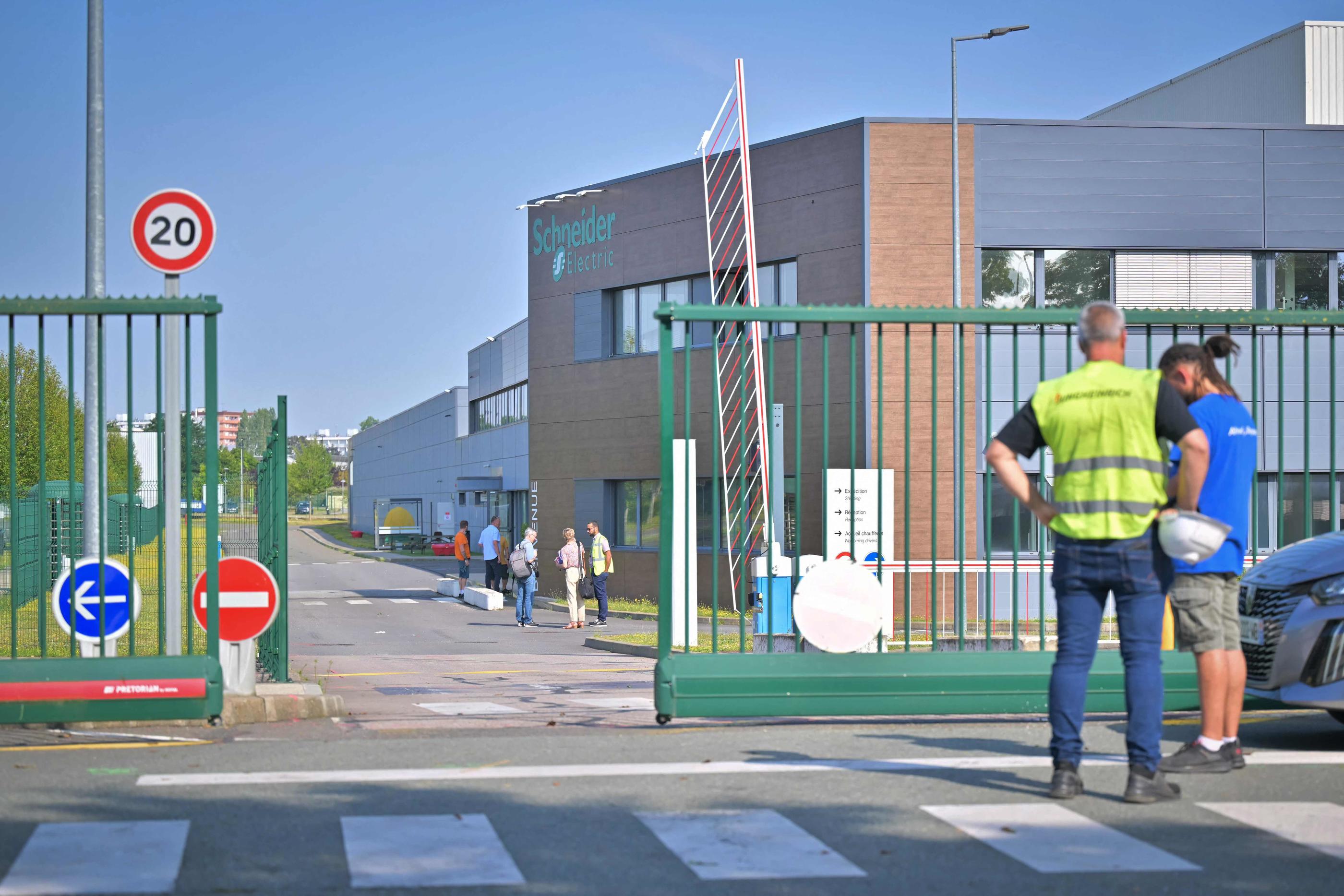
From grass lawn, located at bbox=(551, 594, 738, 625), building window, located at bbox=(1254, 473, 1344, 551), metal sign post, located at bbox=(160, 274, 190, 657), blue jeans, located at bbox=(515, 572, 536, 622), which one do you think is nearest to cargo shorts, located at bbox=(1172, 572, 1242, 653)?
metal sign post, located at bbox=(160, 274, 190, 657)

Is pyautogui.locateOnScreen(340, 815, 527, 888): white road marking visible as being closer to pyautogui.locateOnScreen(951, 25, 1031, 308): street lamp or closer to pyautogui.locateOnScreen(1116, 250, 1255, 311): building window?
pyautogui.locateOnScreen(951, 25, 1031, 308): street lamp

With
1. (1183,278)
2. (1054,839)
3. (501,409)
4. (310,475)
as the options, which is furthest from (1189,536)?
(310,475)

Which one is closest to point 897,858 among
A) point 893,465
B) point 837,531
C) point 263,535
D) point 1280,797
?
point 1280,797

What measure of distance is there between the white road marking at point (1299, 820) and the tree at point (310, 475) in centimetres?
15957

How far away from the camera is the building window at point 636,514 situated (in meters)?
30.1

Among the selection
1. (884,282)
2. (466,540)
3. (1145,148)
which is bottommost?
(466,540)

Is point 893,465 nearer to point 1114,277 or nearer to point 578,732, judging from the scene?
point 1114,277

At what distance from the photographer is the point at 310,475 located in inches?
6467

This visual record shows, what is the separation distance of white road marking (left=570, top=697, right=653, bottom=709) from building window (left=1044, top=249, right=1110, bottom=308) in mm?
16757

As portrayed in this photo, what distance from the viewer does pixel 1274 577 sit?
6.89m

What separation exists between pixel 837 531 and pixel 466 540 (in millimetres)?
23383

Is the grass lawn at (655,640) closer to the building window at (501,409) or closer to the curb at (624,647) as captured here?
the curb at (624,647)

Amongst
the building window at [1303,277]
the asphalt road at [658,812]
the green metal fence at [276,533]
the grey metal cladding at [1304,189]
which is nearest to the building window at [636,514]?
the building window at [1303,277]

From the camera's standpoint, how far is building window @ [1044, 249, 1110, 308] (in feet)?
84.9
